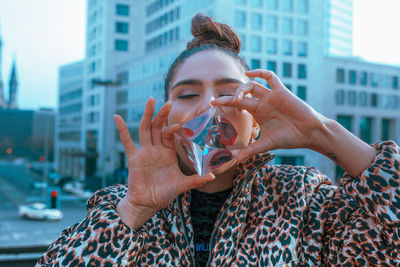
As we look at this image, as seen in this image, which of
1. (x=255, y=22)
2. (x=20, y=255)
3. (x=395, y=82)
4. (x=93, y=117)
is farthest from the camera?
(x=93, y=117)

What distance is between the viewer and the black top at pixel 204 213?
1.84m

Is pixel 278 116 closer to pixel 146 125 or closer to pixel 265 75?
pixel 265 75

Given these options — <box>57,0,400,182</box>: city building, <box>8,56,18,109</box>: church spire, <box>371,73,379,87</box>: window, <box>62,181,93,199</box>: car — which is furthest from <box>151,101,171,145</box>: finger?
<box>8,56,18,109</box>: church spire

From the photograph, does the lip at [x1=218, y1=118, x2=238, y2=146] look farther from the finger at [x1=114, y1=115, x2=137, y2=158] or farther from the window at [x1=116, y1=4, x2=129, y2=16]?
the window at [x1=116, y1=4, x2=129, y2=16]

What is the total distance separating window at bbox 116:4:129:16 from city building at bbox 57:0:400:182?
128 millimetres

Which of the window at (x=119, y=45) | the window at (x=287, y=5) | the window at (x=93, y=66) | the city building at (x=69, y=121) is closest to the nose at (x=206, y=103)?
the window at (x=287, y=5)

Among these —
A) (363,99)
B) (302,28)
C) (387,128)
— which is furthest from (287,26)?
(387,128)

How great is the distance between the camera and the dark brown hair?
2039 millimetres

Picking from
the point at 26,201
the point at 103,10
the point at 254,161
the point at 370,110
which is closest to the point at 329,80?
the point at 370,110

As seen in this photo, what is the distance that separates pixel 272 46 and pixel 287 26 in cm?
290

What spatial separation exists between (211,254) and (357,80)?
41.2 metres

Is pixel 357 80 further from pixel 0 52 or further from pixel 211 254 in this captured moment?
pixel 0 52

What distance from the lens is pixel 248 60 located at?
107 ft

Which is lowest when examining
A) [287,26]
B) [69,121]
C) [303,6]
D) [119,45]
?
[69,121]
